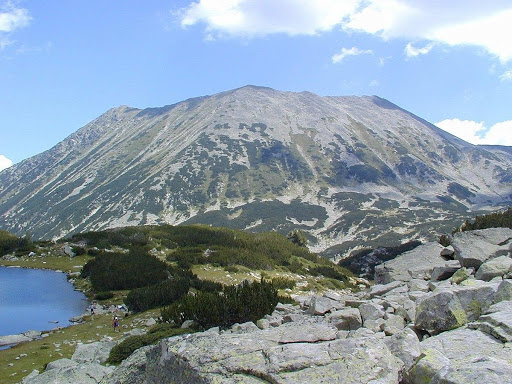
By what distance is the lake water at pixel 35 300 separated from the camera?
24.9 m

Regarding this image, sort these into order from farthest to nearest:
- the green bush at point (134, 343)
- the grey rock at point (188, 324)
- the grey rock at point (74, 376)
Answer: the grey rock at point (188, 324) → the green bush at point (134, 343) → the grey rock at point (74, 376)

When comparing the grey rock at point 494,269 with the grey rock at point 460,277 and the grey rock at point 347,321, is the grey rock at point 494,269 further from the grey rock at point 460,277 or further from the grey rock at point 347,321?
the grey rock at point 347,321

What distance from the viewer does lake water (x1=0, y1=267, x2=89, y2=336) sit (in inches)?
981

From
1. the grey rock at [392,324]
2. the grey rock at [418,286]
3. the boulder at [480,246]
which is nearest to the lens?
the grey rock at [392,324]

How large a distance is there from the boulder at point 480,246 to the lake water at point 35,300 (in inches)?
887

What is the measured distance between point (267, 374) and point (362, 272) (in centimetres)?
5081

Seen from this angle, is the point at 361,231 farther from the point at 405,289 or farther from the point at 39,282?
the point at 405,289

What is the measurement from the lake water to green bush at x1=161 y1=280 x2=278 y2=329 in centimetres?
1207

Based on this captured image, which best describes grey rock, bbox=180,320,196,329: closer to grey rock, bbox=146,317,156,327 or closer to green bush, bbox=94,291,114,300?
grey rock, bbox=146,317,156,327

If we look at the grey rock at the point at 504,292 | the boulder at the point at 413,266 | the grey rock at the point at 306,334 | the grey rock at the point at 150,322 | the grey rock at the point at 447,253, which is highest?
the grey rock at the point at 306,334

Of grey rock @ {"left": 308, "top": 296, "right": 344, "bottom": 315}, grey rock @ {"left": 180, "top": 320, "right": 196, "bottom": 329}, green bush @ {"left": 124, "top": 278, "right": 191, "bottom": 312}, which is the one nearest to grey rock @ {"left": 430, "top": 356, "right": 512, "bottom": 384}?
grey rock @ {"left": 308, "top": 296, "right": 344, "bottom": 315}

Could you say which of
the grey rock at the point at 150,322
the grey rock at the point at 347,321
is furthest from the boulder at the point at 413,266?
the grey rock at the point at 150,322

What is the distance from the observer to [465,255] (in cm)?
1758

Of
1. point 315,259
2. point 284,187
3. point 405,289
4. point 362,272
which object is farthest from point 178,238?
point 284,187
